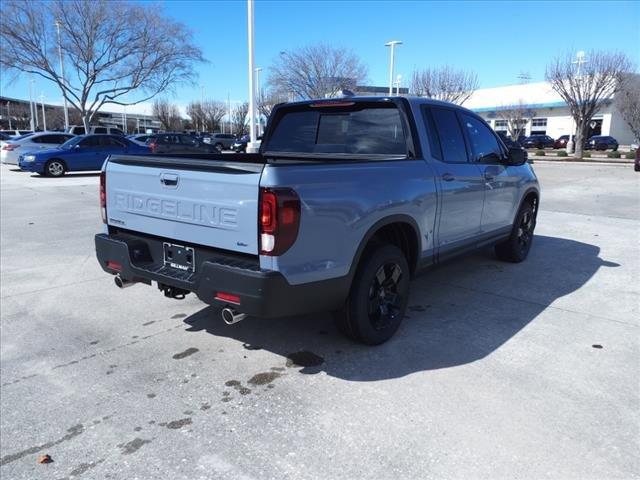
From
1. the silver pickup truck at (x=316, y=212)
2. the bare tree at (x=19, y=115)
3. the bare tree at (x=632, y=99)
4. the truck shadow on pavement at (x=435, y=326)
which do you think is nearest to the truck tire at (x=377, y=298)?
the silver pickup truck at (x=316, y=212)

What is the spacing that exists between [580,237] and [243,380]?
6.93 meters

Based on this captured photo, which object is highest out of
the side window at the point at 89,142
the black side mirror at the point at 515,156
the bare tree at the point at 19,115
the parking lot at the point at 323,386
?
the bare tree at the point at 19,115

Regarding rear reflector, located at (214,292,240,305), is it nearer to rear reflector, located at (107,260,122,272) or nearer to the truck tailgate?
the truck tailgate

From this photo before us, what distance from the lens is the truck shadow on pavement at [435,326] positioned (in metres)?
3.83

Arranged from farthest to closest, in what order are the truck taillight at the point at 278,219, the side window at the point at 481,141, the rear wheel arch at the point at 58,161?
1. the rear wheel arch at the point at 58,161
2. the side window at the point at 481,141
3. the truck taillight at the point at 278,219

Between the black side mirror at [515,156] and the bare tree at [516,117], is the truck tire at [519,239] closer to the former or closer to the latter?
the black side mirror at [515,156]

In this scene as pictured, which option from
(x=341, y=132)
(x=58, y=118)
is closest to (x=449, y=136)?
(x=341, y=132)

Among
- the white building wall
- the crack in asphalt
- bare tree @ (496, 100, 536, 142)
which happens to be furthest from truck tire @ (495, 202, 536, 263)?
the white building wall

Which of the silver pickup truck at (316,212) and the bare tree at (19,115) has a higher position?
the bare tree at (19,115)

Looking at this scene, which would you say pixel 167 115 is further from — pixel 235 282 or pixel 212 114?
pixel 235 282

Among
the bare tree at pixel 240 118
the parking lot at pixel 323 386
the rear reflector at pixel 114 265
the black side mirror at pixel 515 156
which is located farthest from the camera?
the bare tree at pixel 240 118

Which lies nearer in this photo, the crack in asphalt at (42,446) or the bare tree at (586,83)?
the crack in asphalt at (42,446)

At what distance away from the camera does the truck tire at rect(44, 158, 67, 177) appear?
18.6 metres

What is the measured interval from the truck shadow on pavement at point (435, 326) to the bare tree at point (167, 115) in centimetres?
8485
